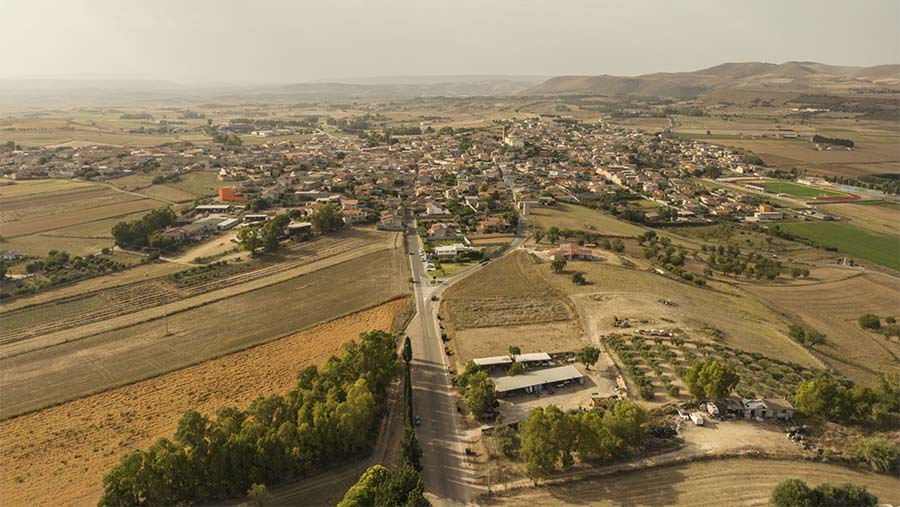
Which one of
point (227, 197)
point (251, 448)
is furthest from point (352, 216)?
point (251, 448)

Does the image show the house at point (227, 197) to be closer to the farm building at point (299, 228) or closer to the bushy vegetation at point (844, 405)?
the farm building at point (299, 228)

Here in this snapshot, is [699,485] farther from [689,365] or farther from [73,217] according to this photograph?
[73,217]

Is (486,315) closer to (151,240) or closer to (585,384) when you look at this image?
(585,384)

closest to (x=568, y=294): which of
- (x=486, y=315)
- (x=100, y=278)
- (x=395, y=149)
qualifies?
(x=486, y=315)

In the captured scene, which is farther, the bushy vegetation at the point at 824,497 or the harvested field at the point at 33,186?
the harvested field at the point at 33,186

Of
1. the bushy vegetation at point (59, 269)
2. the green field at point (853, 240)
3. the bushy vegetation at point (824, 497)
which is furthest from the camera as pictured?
the green field at point (853, 240)

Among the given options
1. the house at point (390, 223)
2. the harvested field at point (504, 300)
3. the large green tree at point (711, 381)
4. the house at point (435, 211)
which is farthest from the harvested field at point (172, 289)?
the large green tree at point (711, 381)

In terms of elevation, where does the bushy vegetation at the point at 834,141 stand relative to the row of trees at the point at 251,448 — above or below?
above
